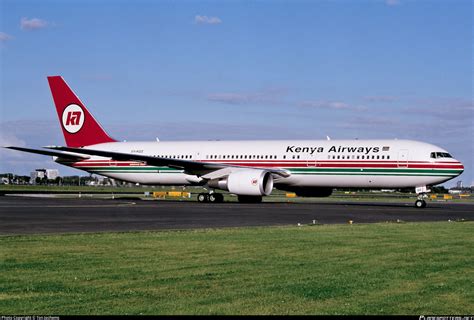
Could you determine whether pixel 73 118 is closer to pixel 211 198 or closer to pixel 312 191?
pixel 211 198

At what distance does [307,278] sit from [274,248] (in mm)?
4237

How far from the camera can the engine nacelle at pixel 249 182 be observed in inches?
1673

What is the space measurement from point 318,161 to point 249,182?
16.1 feet

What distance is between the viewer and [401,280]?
423 inches

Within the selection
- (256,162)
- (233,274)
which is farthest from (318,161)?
(233,274)

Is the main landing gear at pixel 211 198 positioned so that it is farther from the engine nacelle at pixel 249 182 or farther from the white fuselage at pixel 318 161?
the engine nacelle at pixel 249 182

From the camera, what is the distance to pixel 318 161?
1738 inches

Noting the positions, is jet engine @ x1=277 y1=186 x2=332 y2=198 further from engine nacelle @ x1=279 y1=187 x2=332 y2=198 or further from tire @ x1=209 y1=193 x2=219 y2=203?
tire @ x1=209 y1=193 x2=219 y2=203

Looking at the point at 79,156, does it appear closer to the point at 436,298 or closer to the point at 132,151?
the point at 132,151

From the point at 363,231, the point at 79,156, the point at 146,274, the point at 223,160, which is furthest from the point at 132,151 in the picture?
the point at 146,274

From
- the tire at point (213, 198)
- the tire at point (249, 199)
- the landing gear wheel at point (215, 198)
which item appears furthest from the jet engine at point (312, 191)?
the tire at point (213, 198)

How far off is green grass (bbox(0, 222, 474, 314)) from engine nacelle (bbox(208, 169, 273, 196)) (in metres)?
24.7

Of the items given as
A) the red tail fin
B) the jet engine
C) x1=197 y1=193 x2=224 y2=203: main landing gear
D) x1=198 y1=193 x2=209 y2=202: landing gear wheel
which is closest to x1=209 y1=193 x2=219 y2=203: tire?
x1=197 y1=193 x2=224 y2=203: main landing gear

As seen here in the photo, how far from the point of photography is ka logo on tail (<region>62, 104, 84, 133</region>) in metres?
53.7
